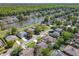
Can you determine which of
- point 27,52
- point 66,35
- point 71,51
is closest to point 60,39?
point 66,35

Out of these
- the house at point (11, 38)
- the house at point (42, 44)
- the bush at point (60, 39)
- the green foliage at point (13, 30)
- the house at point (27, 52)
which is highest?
the green foliage at point (13, 30)

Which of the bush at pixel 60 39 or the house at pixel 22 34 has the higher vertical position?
the house at pixel 22 34

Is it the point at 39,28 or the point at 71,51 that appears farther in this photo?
the point at 39,28

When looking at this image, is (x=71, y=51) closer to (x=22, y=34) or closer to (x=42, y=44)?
(x=42, y=44)

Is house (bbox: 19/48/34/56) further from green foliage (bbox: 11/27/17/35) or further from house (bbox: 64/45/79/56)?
house (bbox: 64/45/79/56)

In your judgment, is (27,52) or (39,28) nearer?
(27,52)

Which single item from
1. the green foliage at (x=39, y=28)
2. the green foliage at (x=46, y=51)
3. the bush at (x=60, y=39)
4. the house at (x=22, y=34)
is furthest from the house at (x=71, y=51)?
the house at (x=22, y=34)

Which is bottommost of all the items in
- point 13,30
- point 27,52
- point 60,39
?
point 27,52

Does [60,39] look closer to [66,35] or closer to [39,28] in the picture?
[66,35]

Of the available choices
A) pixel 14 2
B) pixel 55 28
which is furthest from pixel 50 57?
pixel 14 2

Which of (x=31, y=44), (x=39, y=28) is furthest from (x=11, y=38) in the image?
(x=39, y=28)

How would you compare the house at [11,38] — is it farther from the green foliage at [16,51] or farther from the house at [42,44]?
the house at [42,44]

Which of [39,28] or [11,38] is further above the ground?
[39,28]

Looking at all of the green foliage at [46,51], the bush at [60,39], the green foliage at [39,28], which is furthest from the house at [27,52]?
the bush at [60,39]
